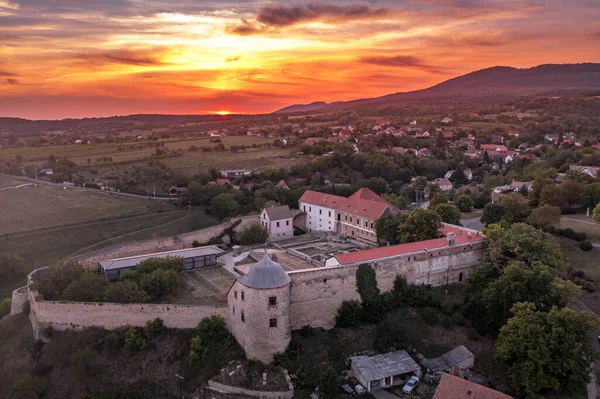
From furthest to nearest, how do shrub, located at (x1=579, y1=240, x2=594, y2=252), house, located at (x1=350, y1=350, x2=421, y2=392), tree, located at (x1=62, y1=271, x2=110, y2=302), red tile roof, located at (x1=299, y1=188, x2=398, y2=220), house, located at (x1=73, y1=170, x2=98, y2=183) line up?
house, located at (x1=73, y1=170, x2=98, y2=183) < red tile roof, located at (x1=299, y1=188, x2=398, y2=220) < shrub, located at (x1=579, y1=240, x2=594, y2=252) < tree, located at (x1=62, y1=271, x2=110, y2=302) < house, located at (x1=350, y1=350, x2=421, y2=392)

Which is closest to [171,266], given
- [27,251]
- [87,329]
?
[87,329]

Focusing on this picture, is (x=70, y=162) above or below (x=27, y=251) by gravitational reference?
above

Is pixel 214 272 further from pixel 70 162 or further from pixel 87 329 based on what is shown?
pixel 70 162

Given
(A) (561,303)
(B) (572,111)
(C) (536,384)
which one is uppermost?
(B) (572,111)

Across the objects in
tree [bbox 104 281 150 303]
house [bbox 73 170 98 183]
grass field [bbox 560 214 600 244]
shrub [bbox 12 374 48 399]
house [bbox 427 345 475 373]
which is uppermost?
house [bbox 73 170 98 183]

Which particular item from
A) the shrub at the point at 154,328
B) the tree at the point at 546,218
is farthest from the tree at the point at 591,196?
the shrub at the point at 154,328

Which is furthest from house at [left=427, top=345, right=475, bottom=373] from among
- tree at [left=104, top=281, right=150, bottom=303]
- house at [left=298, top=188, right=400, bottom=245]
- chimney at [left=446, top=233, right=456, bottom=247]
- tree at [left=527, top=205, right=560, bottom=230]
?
tree at [left=527, top=205, right=560, bottom=230]

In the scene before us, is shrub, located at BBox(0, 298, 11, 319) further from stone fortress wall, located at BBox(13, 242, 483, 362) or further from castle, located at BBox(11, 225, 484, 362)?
stone fortress wall, located at BBox(13, 242, 483, 362)
